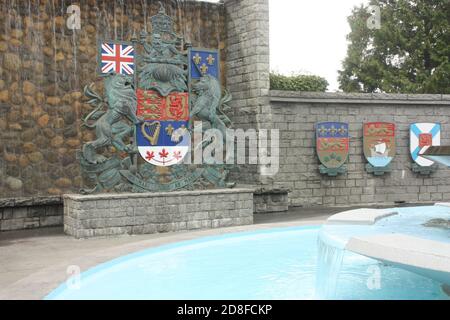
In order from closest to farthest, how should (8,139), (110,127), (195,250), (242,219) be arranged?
(195,250) < (110,127) < (242,219) < (8,139)

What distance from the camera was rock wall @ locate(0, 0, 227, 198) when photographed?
1093 centimetres

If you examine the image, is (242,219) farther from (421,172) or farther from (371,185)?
(421,172)

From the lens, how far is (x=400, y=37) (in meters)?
22.6

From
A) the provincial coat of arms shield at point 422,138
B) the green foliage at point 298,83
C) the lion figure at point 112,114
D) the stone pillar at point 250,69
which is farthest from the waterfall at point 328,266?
the green foliage at point 298,83

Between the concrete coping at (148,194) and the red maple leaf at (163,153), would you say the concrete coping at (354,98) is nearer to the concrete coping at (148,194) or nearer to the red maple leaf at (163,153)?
the concrete coping at (148,194)

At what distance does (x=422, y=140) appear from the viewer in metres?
12.8

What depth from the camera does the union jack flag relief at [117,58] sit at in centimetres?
856

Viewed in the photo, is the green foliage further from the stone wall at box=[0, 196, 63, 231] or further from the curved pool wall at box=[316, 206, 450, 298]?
the curved pool wall at box=[316, 206, 450, 298]

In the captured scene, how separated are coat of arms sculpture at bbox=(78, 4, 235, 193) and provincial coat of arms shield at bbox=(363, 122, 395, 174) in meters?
4.30

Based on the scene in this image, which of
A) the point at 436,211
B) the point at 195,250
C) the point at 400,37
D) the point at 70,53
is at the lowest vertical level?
the point at 195,250

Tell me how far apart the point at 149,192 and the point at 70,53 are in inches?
176
